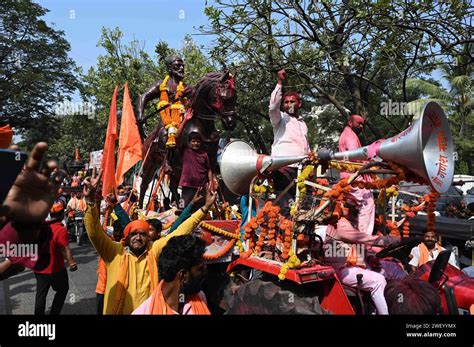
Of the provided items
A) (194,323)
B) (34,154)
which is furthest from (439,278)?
(34,154)

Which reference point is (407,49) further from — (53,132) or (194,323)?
(53,132)

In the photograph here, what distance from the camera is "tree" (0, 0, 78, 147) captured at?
18.1m

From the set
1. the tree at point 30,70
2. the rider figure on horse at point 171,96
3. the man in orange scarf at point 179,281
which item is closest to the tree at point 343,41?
the rider figure on horse at point 171,96

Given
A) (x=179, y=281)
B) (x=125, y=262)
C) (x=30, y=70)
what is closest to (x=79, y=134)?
(x=30, y=70)

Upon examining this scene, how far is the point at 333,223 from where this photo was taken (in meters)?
3.71

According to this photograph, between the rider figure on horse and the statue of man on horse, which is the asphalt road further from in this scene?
the rider figure on horse

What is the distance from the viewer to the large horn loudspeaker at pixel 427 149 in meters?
2.88

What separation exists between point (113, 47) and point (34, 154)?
19072 millimetres

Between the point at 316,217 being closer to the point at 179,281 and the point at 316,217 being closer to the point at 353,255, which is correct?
the point at 353,255

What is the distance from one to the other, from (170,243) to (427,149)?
204cm

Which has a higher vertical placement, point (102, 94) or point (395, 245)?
point (102, 94)

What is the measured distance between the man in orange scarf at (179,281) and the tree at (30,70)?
58.7 ft

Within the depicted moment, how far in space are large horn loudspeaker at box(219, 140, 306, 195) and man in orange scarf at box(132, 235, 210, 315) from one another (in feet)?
4.23

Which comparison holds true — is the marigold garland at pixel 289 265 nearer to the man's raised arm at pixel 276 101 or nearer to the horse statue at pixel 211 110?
the man's raised arm at pixel 276 101
